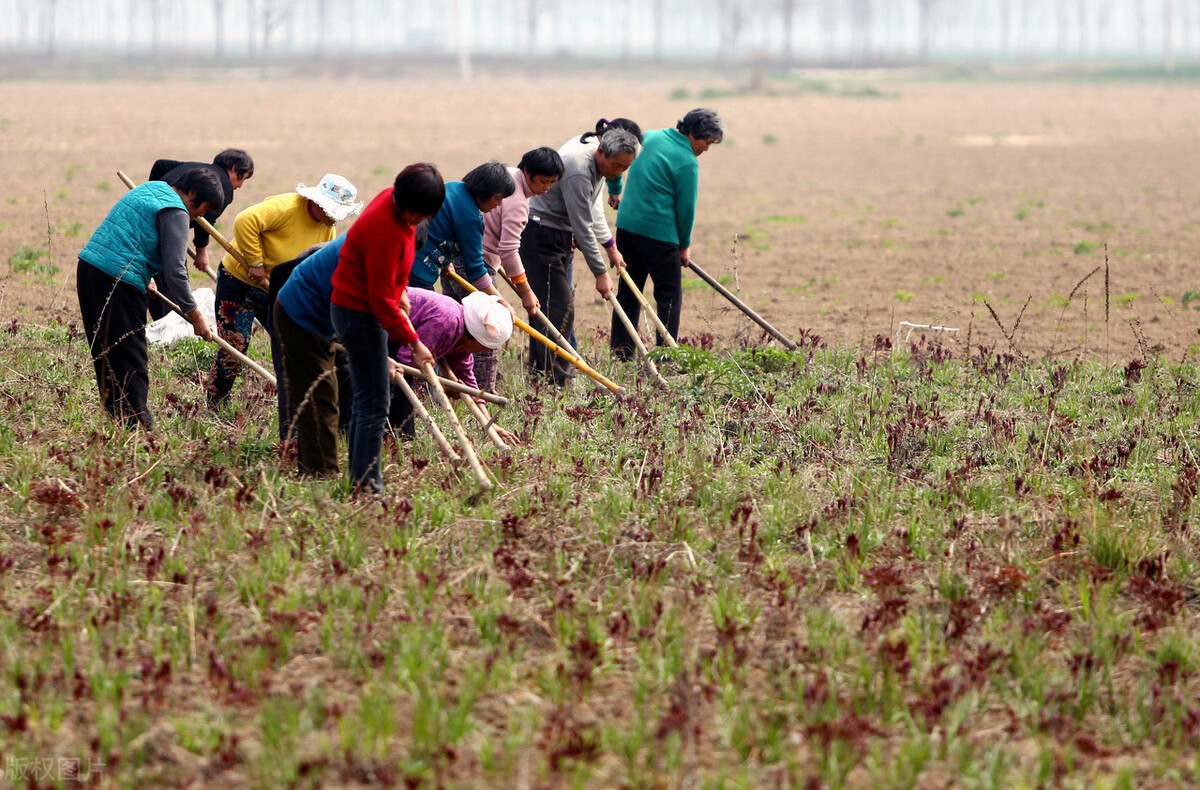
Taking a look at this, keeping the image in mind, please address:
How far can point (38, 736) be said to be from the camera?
3111 millimetres

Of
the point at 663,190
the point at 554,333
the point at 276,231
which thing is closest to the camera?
the point at 276,231

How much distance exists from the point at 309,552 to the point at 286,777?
4.68 feet

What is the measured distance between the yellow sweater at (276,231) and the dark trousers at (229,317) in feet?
0.57

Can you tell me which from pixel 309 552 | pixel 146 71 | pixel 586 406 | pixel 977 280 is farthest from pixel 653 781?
pixel 146 71

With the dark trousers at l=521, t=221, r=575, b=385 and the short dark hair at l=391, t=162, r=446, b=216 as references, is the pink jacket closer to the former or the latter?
the dark trousers at l=521, t=221, r=575, b=385

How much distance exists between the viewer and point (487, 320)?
17.0ft

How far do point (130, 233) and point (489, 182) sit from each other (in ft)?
5.64

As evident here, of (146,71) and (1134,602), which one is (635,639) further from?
(146,71)

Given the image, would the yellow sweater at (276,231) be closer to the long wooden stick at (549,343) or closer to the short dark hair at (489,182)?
the long wooden stick at (549,343)

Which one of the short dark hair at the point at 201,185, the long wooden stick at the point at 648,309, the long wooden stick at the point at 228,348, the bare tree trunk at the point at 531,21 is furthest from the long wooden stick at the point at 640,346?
the bare tree trunk at the point at 531,21

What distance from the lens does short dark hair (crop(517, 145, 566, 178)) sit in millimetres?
6047

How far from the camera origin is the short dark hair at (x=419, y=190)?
4262mm

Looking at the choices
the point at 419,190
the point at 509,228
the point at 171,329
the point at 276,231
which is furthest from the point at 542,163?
the point at 171,329

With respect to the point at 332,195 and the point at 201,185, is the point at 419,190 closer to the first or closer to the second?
the point at 201,185
